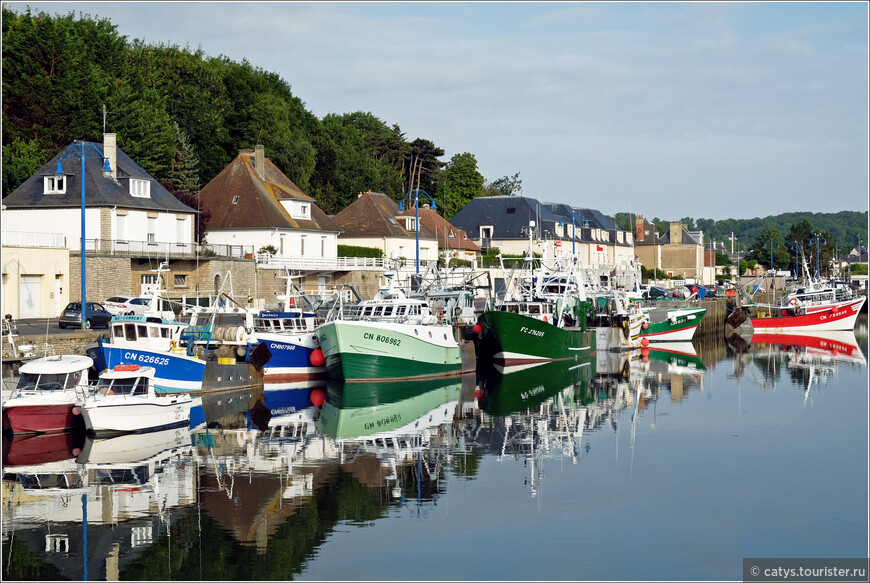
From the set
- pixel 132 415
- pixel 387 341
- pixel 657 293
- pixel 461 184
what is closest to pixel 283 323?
pixel 387 341

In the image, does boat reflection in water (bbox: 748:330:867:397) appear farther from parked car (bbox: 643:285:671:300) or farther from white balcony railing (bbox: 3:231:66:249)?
white balcony railing (bbox: 3:231:66:249)

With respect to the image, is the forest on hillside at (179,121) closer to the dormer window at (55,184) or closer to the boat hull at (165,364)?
the dormer window at (55,184)

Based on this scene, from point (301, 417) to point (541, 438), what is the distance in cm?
839

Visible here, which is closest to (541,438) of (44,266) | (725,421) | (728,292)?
(725,421)

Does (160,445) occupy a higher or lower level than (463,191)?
lower

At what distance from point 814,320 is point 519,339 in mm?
36829

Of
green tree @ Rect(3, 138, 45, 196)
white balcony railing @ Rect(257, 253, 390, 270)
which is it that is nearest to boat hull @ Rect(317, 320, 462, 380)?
white balcony railing @ Rect(257, 253, 390, 270)

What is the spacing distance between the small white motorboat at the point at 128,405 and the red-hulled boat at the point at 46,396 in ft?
1.86

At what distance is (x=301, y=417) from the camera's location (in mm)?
35938

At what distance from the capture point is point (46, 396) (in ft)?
100

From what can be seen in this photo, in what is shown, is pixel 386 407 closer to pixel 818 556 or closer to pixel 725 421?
pixel 725 421

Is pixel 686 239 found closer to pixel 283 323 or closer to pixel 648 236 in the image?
pixel 648 236

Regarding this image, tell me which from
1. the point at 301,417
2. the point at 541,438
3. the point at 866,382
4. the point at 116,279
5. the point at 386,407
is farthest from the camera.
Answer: the point at 116,279

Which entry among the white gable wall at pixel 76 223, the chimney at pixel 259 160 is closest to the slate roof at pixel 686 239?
the chimney at pixel 259 160
